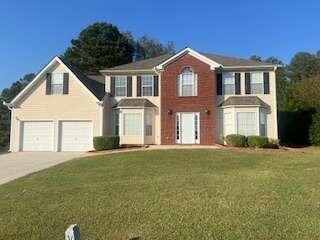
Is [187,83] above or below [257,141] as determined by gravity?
above

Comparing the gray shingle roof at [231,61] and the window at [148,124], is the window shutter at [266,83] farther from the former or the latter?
the window at [148,124]

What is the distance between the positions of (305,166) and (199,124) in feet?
41.5

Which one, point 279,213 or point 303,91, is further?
point 303,91

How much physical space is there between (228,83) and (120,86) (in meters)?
7.75

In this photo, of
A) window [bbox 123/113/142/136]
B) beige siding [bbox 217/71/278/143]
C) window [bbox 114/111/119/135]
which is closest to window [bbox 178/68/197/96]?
beige siding [bbox 217/71/278/143]

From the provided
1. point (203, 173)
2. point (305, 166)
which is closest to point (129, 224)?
point (203, 173)

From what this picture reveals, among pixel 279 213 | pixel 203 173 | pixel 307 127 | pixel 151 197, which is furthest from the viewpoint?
pixel 307 127

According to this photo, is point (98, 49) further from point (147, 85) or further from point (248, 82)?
point (248, 82)

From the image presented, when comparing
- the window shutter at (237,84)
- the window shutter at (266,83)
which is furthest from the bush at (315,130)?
the window shutter at (237,84)

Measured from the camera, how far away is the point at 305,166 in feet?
57.5

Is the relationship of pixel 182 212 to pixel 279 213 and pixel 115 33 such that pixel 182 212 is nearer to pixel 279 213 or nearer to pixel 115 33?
pixel 279 213

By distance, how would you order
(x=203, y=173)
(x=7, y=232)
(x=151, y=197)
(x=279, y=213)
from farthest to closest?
(x=203, y=173)
(x=151, y=197)
(x=279, y=213)
(x=7, y=232)

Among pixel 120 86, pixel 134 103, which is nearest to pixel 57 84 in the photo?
pixel 120 86

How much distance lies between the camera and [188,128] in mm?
29844
